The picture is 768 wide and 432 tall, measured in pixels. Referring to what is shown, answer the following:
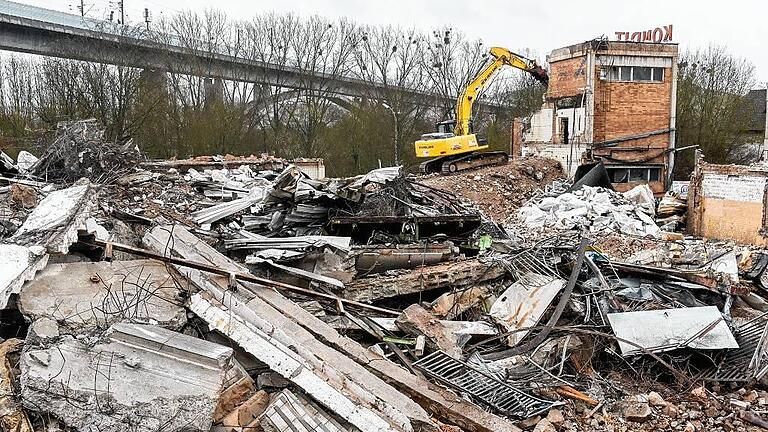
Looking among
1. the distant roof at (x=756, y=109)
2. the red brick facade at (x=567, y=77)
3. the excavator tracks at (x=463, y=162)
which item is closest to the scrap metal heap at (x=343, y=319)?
the excavator tracks at (x=463, y=162)

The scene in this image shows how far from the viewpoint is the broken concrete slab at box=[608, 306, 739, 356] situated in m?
6.07

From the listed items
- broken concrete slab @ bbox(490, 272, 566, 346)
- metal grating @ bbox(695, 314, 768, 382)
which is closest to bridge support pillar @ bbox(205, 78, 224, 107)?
broken concrete slab @ bbox(490, 272, 566, 346)

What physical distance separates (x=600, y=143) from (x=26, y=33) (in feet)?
72.6

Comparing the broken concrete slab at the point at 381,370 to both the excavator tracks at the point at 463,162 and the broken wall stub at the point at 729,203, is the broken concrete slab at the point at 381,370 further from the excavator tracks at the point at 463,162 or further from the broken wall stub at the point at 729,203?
the excavator tracks at the point at 463,162

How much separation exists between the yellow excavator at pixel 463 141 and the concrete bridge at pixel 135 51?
935 cm

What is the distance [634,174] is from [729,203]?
6196 mm

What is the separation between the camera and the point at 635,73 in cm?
2030

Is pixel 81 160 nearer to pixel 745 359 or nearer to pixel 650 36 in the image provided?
pixel 745 359

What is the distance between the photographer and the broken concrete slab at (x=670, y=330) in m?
6.07

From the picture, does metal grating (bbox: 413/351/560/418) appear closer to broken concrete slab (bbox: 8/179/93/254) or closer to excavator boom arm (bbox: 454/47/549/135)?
broken concrete slab (bbox: 8/179/93/254)

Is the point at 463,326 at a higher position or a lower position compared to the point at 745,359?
higher

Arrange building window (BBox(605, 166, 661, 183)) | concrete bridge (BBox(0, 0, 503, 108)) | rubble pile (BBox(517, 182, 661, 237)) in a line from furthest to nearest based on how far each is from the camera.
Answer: concrete bridge (BBox(0, 0, 503, 108)) → building window (BBox(605, 166, 661, 183)) → rubble pile (BBox(517, 182, 661, 237))

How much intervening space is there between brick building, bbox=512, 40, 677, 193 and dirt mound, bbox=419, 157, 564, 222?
185 cm

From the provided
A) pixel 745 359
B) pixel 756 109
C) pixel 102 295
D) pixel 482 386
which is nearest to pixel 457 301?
pixel 482 386
